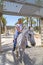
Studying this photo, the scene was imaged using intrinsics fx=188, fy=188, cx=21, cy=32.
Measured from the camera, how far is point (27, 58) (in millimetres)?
3492

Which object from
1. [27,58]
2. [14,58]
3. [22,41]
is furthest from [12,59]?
[22,41]

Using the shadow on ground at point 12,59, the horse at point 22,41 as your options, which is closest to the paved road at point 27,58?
the shadow on ground at point 12,59

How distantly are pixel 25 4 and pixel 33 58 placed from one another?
40.4 inches

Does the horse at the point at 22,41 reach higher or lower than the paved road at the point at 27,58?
higher

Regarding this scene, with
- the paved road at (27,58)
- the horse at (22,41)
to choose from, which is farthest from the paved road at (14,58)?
the horse at (22,41)

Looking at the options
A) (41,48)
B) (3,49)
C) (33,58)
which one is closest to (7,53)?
(3,49)

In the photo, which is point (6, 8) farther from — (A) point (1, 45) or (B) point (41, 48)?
(B) point (41, 48)

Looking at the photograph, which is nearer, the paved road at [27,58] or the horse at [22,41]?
the horse at [22,41]

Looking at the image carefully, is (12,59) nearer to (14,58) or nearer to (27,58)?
(14,58)

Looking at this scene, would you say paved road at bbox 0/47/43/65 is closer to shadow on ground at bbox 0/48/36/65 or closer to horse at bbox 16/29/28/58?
shadow on ground at bbox 0/48/36/65

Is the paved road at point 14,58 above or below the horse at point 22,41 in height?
below

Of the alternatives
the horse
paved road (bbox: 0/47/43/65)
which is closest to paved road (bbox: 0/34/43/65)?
paved road (bbox: 0/47/43/65)

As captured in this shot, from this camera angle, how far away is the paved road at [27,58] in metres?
3.40

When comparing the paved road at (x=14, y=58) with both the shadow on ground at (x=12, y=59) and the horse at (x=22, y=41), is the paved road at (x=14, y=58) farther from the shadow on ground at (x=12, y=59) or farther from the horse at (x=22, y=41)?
the horse at (x=22, y=41)
